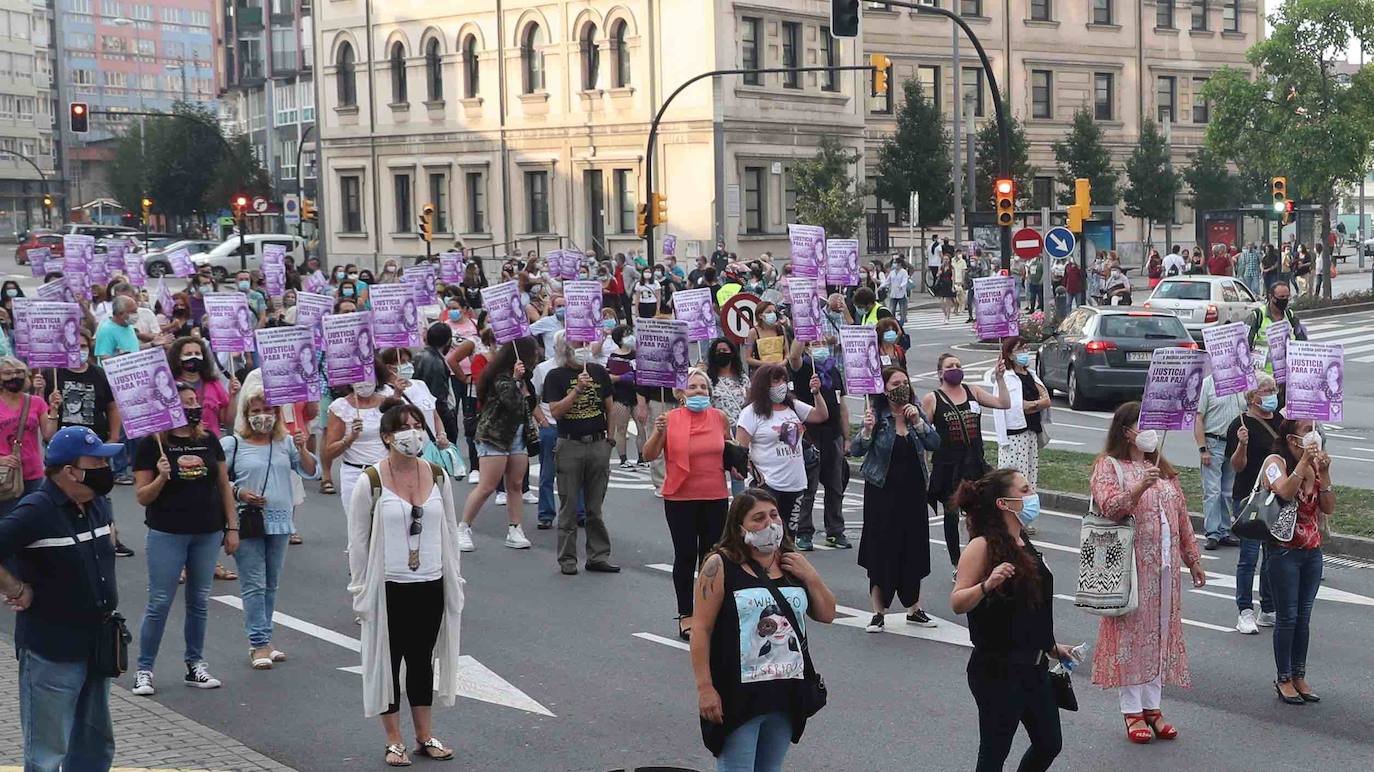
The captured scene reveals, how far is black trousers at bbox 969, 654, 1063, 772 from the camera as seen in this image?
23.2ft

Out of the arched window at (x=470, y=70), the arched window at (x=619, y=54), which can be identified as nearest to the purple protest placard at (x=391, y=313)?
the arched window at (x=619, y=54)

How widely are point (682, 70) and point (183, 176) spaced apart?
43.2 m

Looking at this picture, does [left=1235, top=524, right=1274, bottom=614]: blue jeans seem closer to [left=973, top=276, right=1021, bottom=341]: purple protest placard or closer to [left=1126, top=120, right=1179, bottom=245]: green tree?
[left=973, top=276, right=1021, bottom=341]: purple protest placard

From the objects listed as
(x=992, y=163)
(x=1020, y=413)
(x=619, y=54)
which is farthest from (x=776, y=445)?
(x=992, y=163)

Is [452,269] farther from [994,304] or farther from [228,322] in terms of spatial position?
[994,304]

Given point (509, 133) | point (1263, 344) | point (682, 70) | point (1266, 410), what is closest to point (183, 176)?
point (509, 133)

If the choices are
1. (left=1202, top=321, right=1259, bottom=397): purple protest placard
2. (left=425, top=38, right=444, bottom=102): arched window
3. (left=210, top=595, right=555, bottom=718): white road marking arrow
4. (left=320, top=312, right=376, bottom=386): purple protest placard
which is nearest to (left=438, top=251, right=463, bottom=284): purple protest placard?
(left=320, top=312, right=376, bottom=386): purple protest placard

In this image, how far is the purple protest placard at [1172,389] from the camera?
9.77 m

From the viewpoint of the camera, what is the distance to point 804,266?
870 inches

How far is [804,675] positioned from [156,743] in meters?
3.95

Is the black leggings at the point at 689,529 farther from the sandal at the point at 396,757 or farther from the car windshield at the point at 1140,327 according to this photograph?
the car windshield at the point at 1140,327

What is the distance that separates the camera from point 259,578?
34.3ft

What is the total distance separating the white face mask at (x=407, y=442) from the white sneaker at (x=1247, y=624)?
17.9 ft

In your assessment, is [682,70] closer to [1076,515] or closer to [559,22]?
[559,22]
